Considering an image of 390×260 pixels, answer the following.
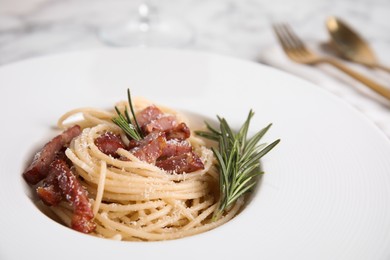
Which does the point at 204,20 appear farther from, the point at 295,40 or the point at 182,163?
the point at 182,163

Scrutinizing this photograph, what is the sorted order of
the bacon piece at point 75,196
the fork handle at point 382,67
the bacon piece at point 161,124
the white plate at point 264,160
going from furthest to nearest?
the fork handle at point 382,67, the bacon piece at point 161,124, the bacon piece at point 75,196, the white plate at point 264,160

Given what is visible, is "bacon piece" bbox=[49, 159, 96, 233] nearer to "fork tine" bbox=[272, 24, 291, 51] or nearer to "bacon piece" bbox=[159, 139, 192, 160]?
"bacon piece" bbox=[159, 139, 192, 160]

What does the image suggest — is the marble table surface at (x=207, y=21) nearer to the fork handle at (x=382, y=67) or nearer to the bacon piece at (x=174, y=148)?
the fork handle at (x=382, y=67)

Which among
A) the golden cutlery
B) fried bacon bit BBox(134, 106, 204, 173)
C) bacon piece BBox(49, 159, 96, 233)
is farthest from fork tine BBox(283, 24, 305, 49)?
bacon piece BBox(49, 159, 96, 233)

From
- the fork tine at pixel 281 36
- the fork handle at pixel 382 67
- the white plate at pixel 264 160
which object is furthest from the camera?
the fork tine at pixel 281 36

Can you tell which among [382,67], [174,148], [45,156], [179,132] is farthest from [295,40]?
[45,156]

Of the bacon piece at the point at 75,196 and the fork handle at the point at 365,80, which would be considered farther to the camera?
the fork handle at the point at 365,80

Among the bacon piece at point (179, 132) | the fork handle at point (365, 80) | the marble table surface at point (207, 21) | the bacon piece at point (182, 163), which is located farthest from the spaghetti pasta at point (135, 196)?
the marble table surface at point (207, 21)
